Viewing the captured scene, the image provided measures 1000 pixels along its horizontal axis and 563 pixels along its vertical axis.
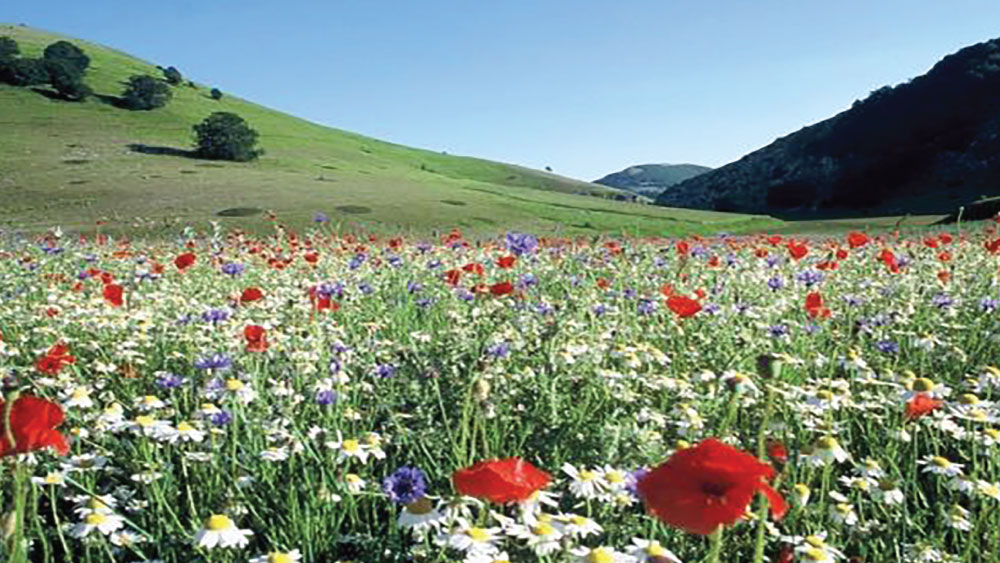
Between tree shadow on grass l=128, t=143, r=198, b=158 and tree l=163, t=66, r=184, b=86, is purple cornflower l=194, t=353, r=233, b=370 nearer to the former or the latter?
tree shadow on grass l=128, t=143, r=198, b=158

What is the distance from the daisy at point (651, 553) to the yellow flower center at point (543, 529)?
19cm

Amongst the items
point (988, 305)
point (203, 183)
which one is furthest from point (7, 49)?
point (988, 305)

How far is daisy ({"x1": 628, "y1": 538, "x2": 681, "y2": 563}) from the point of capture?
5.57ft

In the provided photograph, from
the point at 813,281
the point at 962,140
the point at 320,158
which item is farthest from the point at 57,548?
the point at 962,140

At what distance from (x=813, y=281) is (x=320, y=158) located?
82307 millimetres

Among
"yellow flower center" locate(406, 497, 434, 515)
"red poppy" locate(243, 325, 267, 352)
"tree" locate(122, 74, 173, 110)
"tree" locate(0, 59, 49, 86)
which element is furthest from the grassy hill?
"yellow flower center" locate(406, 497, 434, 515)

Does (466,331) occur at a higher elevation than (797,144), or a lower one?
lower

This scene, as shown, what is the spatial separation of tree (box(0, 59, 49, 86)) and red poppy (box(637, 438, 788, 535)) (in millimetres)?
102658

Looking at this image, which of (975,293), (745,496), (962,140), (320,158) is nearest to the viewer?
(745,496)

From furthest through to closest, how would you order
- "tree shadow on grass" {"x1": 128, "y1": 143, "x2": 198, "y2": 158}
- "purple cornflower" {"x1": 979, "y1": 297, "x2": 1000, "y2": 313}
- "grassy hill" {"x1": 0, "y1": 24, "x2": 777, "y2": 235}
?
1. "tree shadow on grass" {"x1": 128, "y1": 143, "x2": 198, "y2": 158}
2. "grassy hill" {"x1": 0, "y1": 24, "x2": 777, "y2": 235}
3. "purple cornflower" {"x1": 979, "y1": 297, "x2": 1000, "y2": 313}

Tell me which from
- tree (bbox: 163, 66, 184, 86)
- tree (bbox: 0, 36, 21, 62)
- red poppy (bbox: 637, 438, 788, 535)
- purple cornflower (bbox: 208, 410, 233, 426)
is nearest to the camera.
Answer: red poppy (bbox: 637, 438, 788, 535)

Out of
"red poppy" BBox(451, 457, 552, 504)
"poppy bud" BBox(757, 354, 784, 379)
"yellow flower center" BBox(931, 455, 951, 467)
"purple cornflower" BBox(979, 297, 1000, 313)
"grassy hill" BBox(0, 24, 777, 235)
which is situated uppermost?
"poppy bud" BBox(757, 354, 784, 379)

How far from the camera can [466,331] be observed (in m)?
4.56

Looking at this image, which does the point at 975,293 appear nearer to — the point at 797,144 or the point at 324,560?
the point at 324,560
